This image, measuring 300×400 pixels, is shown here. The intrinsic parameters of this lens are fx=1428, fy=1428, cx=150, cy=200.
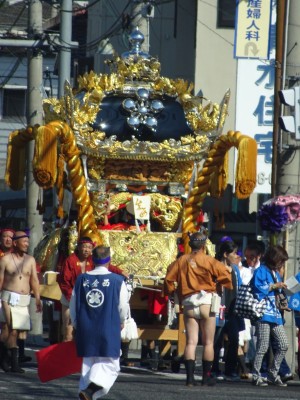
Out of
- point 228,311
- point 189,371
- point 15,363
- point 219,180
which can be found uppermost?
point 219,180

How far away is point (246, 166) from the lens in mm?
18188

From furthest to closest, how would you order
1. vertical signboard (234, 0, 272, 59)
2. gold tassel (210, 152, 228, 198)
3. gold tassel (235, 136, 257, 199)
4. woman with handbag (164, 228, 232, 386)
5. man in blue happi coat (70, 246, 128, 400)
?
1. vertical signboard (234, 0, 272, 59)
2. gold tassel (210, 152, 228, 198)
3. gold tassel (235, 136, 257, 199)
4. woman with handbag (164, 228, 232, 386)
5. man in blue happi coat (70, 246, 128, 400)

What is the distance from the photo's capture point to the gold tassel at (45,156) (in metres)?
17.8

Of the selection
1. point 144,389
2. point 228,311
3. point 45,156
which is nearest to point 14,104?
point 45,156

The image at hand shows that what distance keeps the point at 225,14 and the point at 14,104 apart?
13.4 meters

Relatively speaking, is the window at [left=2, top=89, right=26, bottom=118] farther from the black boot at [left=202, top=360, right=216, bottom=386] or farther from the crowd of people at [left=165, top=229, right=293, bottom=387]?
the black boot at [left=202, top=360, right=216, bottom=386]

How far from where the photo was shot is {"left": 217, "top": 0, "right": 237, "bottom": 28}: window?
112 feet

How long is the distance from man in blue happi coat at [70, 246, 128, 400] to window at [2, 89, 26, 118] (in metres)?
32.9

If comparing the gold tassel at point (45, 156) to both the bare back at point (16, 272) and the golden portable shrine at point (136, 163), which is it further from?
the bare back at point (16, 272)

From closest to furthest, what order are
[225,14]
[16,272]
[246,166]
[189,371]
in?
[189,371]
[16,272]
[246,166]
[225,14]

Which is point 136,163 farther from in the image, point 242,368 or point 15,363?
point 15,363

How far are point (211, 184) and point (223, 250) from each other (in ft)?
4.82

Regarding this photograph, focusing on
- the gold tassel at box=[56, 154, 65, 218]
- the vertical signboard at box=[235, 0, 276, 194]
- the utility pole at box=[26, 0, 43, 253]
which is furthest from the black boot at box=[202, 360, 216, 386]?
the vertical signboard at box=[235, 0, 276, 194]

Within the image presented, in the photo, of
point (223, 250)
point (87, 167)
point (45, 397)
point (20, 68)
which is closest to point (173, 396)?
point (45, 397)
